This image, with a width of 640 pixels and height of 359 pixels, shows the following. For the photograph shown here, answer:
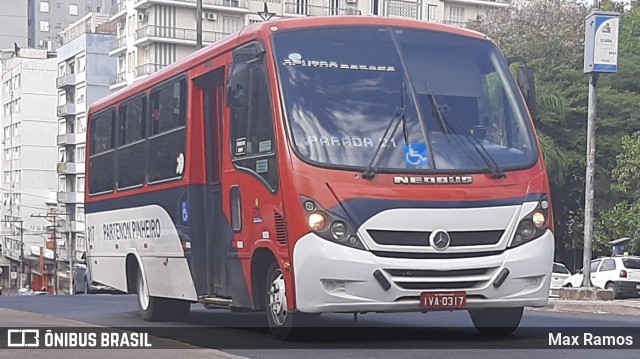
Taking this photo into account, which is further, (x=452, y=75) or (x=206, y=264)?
(x=206, y=264)

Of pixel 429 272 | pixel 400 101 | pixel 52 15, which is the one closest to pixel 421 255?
pixel 429 272

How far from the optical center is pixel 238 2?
8144 cm

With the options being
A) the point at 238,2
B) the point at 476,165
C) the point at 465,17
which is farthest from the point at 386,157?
the point at 465,17

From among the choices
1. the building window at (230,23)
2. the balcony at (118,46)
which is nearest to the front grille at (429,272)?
the building window at (230,23)

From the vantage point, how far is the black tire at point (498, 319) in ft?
39.6

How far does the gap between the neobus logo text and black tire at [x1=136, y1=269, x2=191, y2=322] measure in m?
6.30

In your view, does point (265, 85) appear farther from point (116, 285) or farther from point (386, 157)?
point (116, 285)

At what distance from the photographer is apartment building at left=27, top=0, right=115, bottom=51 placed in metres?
125

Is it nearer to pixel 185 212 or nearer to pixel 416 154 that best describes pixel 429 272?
pixel 416 154

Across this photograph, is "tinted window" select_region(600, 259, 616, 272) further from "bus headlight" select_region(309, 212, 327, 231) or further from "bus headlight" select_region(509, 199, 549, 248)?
"bus headlight" select_region(309, 212, 327, 231)

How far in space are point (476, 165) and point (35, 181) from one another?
94.8m

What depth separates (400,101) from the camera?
11.4m

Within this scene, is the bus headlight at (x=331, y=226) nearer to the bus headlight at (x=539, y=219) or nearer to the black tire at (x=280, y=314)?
the black tire at (x=280, y=314)

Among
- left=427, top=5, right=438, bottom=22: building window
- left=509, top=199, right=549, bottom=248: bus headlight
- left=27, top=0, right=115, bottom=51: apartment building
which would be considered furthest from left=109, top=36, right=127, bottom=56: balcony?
left=509, top=199, right=549, bottom=248: bus headlight
